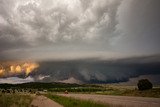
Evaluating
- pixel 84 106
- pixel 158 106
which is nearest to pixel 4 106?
pixel 84 106

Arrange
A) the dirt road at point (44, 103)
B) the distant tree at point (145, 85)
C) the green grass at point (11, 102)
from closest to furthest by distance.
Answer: the green grass at point (11, 102), the dirt road at point (44, 103), the distant tree at point (145, 85)

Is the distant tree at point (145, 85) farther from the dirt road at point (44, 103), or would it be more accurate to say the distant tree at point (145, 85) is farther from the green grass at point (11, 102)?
the green grass at point (11, 102)

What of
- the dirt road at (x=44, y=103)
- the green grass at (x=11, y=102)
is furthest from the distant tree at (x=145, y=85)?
the green grass at (x=11, y=102)

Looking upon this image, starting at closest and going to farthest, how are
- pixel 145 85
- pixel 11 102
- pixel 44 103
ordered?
1. pixel 11 102
2. pixel 44 103
3. pixel 145 85

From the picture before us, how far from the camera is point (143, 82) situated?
66688mm

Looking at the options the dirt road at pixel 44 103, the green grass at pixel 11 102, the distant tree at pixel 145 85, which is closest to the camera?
the green grass at pixel 11 102

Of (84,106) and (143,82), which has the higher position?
→ (143,82)

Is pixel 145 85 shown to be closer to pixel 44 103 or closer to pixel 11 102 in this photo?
pixel 44 103

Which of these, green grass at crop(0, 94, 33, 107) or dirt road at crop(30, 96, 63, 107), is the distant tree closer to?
dirt road at crop(30, 96, 63, 107)

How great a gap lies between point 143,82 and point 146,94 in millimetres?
8127

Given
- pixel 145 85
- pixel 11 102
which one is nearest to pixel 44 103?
pixel 11 102

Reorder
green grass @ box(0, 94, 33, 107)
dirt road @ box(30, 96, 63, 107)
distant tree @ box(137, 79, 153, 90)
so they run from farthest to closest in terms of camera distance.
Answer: distant tree @ box(137, 79, 153, 90) → dirt road @ box(30, 96, 63, 107) → green grass @ box(0, 94, 33, 107)

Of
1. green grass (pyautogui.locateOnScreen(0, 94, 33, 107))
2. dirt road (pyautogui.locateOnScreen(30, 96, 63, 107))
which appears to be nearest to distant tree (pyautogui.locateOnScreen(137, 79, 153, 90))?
dirt road (pyautogui.locateOnScreen(30, 96, 63, 107))

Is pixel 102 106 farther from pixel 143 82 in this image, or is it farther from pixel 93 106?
pixel 143 82
